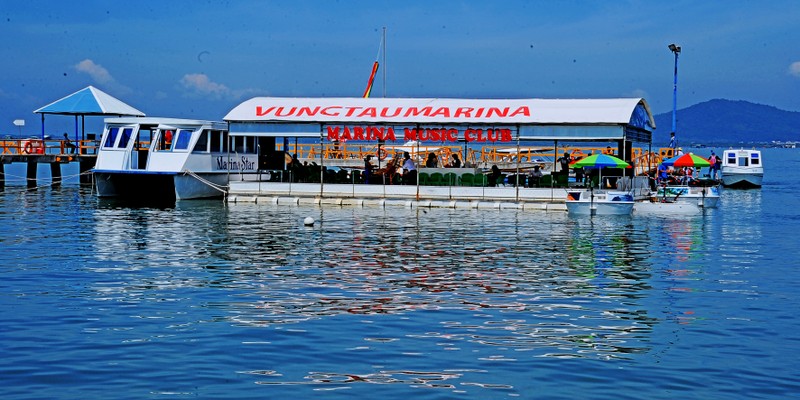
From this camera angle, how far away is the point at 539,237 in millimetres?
31719

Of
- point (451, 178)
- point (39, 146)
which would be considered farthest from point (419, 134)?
point (39, 146)

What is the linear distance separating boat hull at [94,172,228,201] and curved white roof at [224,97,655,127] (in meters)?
3.48

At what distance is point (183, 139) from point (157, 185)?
3198mm

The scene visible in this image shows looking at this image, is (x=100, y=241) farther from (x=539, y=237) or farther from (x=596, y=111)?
(x=596, y=111)

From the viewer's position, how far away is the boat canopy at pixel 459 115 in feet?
140

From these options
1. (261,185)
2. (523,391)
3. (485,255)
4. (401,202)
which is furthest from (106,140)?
(523,391)

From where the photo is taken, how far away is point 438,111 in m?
45.4

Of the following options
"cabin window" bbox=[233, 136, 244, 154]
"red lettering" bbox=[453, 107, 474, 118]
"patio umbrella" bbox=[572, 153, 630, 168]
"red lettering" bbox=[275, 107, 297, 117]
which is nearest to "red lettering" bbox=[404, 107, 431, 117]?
"red lettering" bbox=[453, 107, 474, 118]

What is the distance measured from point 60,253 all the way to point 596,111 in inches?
991

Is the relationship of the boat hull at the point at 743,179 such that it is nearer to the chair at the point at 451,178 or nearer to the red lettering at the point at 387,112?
the chair at the point at 451,178

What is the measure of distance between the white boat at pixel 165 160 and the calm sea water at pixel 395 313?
12823 mm

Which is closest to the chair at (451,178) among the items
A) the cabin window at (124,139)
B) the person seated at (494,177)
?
the person seated at (494,177)

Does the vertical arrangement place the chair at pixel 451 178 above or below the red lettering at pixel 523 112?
below

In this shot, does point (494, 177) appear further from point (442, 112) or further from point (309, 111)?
point (309, 111)
